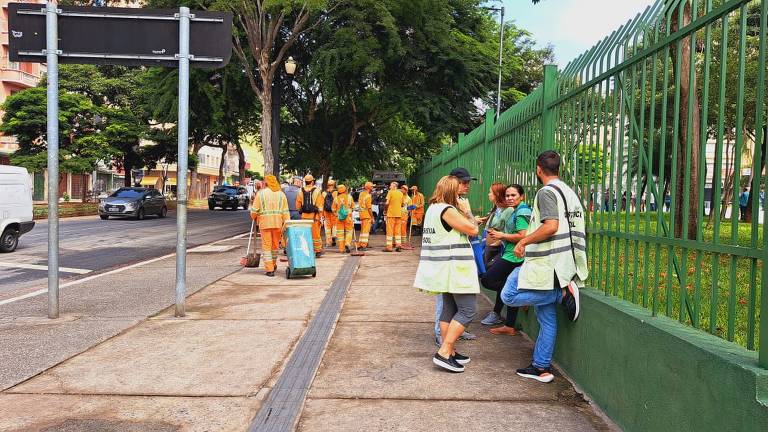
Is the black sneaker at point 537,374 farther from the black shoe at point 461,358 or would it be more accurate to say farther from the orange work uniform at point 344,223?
the orange work uniform at point 344,223

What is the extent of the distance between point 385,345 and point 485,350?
91 cm

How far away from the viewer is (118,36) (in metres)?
6.78

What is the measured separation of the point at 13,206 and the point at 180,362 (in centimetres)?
1095

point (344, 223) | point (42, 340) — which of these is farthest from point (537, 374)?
point (344, 223)

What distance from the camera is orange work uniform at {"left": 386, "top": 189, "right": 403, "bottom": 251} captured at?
47.0ft

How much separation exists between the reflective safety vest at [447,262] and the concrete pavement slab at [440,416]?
3.32 ft

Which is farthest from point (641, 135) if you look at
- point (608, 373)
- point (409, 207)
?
point (409, 207)

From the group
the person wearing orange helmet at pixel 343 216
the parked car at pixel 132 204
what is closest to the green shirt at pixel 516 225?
the person wearing orange helmet at pixel 343 216

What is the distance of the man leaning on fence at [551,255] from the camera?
422 cm

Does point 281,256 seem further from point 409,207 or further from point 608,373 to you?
point 608,373

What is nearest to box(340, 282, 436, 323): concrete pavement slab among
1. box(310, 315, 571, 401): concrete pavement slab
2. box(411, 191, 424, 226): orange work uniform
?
box(310, 315, 571, 401): concrete pavement slab

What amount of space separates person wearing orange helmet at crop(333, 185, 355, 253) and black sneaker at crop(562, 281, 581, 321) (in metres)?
9.44

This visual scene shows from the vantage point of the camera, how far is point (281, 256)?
505 inches

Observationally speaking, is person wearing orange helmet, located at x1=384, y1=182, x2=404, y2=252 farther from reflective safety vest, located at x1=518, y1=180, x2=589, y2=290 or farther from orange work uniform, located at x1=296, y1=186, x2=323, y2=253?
reflective safety vest, located at x1=518, y1=180, x2=589, y2=290
